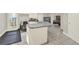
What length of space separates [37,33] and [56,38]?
0.24 metres

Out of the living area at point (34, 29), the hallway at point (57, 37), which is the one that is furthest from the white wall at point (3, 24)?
the hallway at point (57, 37)

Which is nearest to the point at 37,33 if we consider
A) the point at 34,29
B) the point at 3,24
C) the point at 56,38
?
the point at 34,29

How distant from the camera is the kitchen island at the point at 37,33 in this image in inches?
43.3

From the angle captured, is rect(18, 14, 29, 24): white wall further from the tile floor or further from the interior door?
the interior door

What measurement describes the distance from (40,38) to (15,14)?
41 centimetres

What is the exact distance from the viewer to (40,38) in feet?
3.72

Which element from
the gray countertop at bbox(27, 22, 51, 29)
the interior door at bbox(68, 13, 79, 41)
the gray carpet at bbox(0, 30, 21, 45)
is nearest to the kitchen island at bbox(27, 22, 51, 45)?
the gray countertop at bbox(27, 22, 51, 29)

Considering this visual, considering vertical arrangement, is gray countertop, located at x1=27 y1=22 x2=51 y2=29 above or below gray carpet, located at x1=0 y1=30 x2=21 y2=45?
above

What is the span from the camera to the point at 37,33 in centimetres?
113

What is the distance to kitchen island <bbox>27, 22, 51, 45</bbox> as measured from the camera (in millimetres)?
1100

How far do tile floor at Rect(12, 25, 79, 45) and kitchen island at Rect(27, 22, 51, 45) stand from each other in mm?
51
